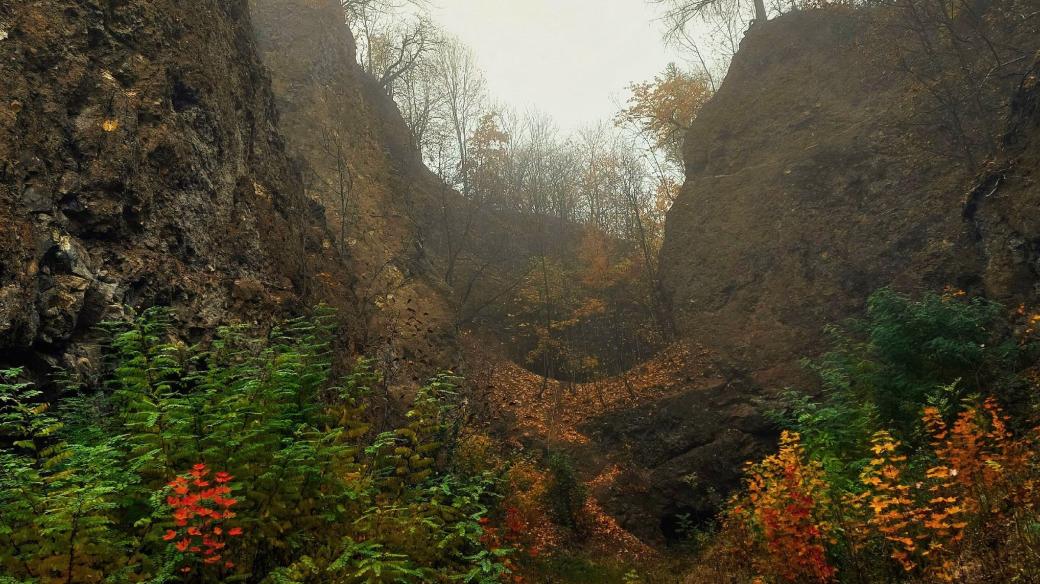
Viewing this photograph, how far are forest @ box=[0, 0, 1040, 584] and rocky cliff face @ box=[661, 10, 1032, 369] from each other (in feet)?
0.40

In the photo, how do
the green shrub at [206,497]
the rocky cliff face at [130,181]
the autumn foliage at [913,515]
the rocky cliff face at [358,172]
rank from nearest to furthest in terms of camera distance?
the green shrub at [206,497] < the autumn foliage at [913,515] < the rocky cliff face at [130,181] < the rocky cliff face at [358,172]

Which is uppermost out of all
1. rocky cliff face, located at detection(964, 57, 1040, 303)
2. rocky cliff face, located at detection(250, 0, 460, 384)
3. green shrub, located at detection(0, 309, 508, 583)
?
rocky cliff face, located at detection(250, 0, 460, 384)

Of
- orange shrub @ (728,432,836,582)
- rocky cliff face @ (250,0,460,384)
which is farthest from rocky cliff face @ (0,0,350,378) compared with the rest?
orange shrub @ (728,432,836,582)

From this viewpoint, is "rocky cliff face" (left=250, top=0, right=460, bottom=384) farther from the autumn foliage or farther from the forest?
the autumn foliage

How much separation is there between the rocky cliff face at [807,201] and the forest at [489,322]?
12 cm

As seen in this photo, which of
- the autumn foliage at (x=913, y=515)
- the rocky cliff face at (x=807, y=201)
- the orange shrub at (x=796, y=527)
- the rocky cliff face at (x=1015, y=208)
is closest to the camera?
→ the autumn foliage at (x=913, y=515)

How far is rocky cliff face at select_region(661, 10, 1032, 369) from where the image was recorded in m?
15.4

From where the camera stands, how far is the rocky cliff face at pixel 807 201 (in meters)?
15.4

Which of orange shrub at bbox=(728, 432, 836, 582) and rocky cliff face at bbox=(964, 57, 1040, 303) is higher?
rocky cliff face at bbox=(964, 57, 1040, 303)

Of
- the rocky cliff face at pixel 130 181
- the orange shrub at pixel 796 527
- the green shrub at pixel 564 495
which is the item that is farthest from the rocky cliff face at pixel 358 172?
the orange shrub at pixel 796 527

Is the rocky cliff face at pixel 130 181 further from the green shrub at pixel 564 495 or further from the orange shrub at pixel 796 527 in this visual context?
the orange shrub at pixel 796 527

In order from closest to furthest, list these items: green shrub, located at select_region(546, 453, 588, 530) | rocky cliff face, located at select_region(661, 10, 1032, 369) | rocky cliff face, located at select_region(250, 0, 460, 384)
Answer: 1. green shrub, located at select_region(546, 453, 588, 530)
2. rocky cliff face, located at select_region(661, 10, 1032, 369)
3. rocky cliff face, located at select_region(250, 0, 460, 384)

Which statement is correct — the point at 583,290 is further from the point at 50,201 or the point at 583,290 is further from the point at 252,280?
the point at 50,201

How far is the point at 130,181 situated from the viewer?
7.65 m
